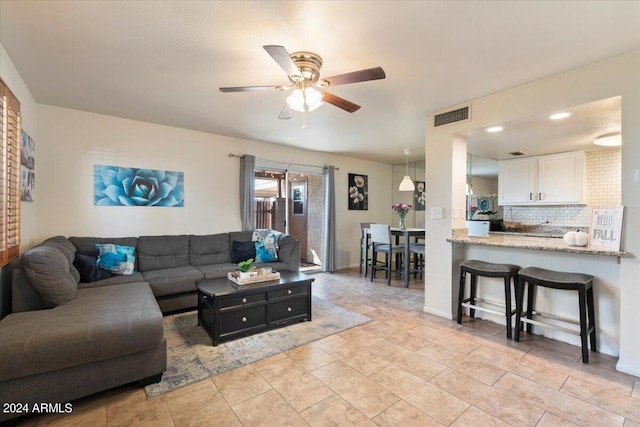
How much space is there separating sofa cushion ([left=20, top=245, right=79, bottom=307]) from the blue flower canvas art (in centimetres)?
164

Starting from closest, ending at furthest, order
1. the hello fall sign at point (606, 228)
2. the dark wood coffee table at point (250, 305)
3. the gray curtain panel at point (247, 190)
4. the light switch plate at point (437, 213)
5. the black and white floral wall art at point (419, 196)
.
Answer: the hello fall sign at point (606, 228), the dark wood coffee table at point (250, 305), the light switch plate at point (437, 213), the gray curtain panel at point (247, 190), the black and white floral wall art at point (419, 196)

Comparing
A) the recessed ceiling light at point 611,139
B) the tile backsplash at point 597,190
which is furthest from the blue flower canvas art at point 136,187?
the tile backsplash at point 597,190

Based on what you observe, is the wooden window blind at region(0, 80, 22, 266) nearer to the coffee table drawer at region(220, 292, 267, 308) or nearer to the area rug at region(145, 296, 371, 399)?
the area rug at region(145, 296, 371, 399)

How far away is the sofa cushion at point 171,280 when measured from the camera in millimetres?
3268

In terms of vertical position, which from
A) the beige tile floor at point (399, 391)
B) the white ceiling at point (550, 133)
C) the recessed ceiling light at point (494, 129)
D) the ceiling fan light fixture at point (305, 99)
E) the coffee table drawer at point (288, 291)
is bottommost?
the beige tile floor at point (399, 391)

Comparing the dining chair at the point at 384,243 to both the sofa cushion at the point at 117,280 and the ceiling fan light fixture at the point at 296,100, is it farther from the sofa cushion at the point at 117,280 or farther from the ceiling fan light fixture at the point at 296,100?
the sofa cushion at the point at 117,280

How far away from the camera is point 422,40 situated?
2037 millimetres

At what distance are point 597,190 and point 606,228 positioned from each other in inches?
117

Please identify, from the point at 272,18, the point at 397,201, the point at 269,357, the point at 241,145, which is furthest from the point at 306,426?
the point at 397,201

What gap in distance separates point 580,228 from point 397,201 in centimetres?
355

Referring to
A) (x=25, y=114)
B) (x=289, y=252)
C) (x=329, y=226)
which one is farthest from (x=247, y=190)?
(x=25, y=114)

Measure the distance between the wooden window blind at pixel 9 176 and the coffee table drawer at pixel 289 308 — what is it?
2.19 metres

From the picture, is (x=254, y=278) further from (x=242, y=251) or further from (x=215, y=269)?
(x=242, y=251)

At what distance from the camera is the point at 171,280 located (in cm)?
335
